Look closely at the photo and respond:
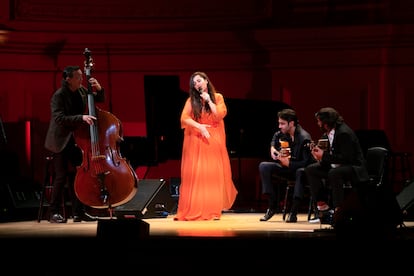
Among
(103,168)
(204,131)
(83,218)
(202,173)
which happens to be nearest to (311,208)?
(202,173)

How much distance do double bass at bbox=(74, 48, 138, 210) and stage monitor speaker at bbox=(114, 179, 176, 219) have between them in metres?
0.75

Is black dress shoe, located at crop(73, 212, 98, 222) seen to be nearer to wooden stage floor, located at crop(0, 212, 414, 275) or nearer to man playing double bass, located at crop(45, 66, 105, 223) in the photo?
man playing double bass, located at crop(45, 66, 105, 223)

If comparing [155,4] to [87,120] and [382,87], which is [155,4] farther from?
[87,120]

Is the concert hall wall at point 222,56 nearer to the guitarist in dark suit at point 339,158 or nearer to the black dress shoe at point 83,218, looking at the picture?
the black dress shoe at point 83,218

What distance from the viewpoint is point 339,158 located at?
7.55 m

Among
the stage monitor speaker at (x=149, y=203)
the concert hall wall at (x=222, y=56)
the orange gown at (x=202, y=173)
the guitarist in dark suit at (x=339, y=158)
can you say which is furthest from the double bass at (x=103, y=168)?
the concert hall wall at (x=222, y=56)

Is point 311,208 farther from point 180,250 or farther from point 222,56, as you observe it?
point 180,250

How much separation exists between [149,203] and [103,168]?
1290 mm

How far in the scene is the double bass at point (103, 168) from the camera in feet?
23.9

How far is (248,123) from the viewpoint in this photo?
944 centimetres

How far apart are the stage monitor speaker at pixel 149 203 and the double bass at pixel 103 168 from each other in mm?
752

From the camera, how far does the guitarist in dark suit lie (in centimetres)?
751

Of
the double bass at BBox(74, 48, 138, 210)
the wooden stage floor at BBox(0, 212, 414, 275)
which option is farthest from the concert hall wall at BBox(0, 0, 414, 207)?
the wooden stage floor at BBox(0, 212, 414, 275)

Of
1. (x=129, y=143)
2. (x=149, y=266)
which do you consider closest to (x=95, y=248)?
(x=149, y=266)
